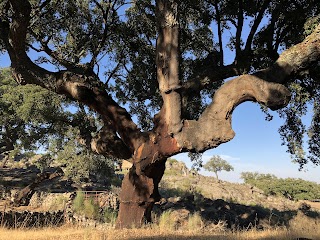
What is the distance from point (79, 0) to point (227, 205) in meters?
17.1

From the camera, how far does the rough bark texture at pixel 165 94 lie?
7.34 meters

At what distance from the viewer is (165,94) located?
8289mm

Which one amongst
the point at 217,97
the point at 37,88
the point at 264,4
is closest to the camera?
the point at 217,97

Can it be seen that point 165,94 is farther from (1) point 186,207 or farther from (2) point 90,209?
(1) point 186,207

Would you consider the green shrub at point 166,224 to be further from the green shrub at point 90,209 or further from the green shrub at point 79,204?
the green shrub at point 79,204

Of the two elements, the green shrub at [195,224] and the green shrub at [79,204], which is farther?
the green shrub at [79,204]

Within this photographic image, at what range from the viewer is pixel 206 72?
9977 mm

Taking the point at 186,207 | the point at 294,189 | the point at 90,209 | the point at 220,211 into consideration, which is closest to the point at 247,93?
the point at 90,209

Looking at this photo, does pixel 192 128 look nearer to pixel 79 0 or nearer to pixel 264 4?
pixel 264 4

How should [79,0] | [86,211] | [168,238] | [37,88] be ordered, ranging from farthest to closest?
[86,211] → [37,88] → [79,0] → [168,238]

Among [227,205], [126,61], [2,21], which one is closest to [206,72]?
[126,61]

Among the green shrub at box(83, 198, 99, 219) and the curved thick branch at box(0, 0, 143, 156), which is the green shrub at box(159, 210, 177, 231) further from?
the green shrub at box(83, 198, 99, 219)

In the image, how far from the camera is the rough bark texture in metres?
7.34

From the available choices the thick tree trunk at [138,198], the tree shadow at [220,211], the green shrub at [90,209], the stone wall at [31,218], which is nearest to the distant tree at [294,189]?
the tree shadow at [220,211]
